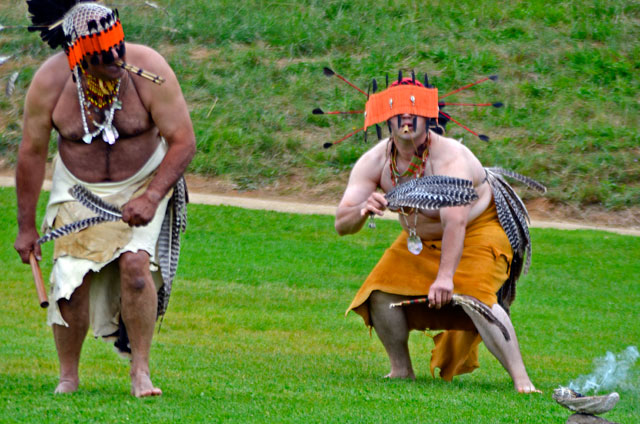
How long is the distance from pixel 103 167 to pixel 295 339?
3.06 metres

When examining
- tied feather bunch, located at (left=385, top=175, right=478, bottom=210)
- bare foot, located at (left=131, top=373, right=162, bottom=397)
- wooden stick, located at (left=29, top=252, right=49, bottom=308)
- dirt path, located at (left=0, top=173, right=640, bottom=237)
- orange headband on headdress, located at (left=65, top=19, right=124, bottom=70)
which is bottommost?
dirt path, located at (left=0, top=173, right=640, bottom=237)

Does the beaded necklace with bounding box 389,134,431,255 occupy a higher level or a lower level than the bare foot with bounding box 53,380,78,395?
higher

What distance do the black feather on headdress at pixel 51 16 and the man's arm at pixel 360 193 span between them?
187 centimetres

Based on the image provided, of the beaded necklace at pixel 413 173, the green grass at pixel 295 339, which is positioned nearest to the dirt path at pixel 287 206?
the green grass at pixel 295 339

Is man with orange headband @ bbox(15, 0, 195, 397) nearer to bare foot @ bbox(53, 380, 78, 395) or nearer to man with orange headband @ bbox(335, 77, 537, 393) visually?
bare foot @ bbox(53, 380, 78, 395)

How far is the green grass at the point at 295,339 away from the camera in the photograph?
506 cm

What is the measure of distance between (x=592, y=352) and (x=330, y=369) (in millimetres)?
2303

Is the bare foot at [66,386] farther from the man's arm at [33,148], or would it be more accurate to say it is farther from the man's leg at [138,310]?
the man's arm at [33,148]

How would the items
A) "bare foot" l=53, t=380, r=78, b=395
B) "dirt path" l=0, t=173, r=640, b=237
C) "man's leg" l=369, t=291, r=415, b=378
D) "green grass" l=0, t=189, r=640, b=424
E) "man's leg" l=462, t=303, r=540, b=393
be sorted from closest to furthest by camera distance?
"green grass" l=0, t=189, r=640, b=424
"bare foot" l=53, t=380, r=78, b=395
"man's leg" l=462, t=303, r=540, b=393
"man's leg" l=369, t=291, r=415, b=378
"dirt path" l=0, t=173, r=640, b=237

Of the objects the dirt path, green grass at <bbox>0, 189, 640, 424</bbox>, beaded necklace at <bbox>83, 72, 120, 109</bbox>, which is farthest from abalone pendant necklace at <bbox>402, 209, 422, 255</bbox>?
the dirt path

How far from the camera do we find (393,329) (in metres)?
6.45

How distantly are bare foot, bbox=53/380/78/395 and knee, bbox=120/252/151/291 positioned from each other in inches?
24.0

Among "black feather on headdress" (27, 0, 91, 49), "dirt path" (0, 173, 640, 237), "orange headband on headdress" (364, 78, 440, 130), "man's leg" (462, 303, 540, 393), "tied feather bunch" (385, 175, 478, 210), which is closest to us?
"black feather on headdress" (27, 0, 91, 49)

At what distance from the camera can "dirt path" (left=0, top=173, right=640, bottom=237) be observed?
14203mm
